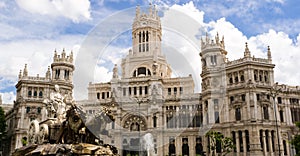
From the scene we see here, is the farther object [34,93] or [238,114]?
[34,93]

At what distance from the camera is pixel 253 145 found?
5750 centimetres

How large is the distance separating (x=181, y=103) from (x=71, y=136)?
4818 cm

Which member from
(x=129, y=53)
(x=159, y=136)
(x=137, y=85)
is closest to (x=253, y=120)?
(x=159, y=136)

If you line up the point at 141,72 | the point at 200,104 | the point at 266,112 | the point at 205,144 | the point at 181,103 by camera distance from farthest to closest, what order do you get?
the point at 141,72 → the point at 181,103 → the point at 200,104 → the point at 205,144 → the point at 266,112

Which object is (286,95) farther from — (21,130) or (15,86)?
(15,86)

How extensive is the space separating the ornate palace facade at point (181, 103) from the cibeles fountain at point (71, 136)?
34.2 metres

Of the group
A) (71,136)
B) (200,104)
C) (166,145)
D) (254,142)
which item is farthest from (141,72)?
(71,136)

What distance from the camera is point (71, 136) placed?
24359 millimetres

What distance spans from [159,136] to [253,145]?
19660 mm

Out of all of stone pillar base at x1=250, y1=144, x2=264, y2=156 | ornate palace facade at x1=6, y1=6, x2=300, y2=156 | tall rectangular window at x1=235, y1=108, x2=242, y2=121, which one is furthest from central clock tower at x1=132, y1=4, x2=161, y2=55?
stone pillar base at x1=250, y1=144, x2=264, y2=156

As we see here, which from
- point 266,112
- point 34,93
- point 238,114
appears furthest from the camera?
point 34,93

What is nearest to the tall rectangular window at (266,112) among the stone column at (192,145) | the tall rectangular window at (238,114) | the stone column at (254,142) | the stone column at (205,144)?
the stone column at (254,142)

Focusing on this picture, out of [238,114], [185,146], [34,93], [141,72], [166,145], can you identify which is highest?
[141,72]

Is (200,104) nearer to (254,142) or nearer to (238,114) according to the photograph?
(238,114)
